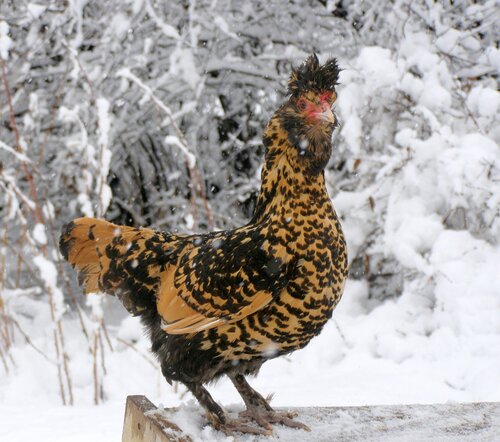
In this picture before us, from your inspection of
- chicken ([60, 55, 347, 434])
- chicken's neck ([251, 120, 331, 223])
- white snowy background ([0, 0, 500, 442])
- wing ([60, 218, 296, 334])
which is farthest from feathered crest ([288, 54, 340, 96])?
white snowy background ([0, 0, 500, 442])

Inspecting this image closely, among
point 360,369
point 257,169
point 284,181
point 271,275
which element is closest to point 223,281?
point 271,275

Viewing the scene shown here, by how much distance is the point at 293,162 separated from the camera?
210cm

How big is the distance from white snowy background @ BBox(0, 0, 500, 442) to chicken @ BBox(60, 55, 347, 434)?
1.27 m

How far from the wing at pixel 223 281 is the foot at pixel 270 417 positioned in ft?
1.25

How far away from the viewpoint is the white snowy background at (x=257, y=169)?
13.2 feet

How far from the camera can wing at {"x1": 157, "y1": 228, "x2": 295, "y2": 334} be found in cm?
206

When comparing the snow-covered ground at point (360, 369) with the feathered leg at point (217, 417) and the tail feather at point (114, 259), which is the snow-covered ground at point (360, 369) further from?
the feathered leg at point (217, 417)

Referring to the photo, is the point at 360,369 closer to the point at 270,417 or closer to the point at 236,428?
the point at 270,417

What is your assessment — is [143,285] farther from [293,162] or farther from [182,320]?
[293,162]

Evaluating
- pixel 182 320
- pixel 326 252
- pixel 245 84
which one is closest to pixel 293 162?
pixel 326 252

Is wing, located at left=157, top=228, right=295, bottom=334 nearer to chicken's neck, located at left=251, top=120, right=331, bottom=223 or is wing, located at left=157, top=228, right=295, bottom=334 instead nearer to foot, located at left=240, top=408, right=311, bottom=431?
chicken's neck, located at left=251, top=120, right=331, bottom=223

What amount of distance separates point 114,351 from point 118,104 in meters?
1.66

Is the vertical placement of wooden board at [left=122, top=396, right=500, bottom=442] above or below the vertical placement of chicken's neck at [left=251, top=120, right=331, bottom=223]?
below

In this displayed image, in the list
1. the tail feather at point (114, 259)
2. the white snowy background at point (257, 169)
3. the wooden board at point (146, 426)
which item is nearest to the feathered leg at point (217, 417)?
the wooden board at point (146, 426)
